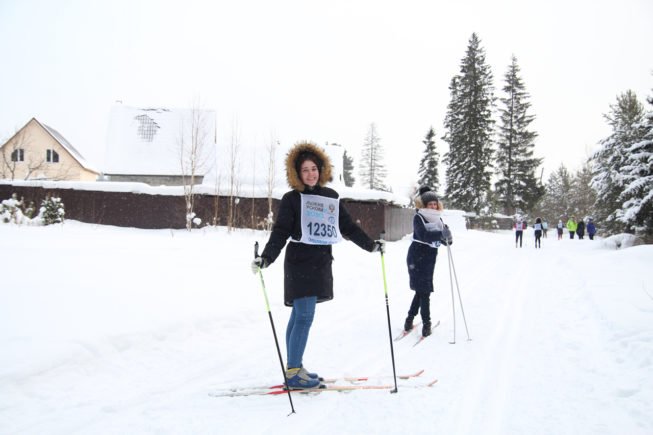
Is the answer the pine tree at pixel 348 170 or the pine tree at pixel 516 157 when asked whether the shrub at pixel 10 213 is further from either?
the pine tree at pixel 348 170

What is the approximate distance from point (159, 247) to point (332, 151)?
80.9ft

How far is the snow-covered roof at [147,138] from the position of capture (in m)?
26.9

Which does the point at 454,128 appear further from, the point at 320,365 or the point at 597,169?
the point at 320,365

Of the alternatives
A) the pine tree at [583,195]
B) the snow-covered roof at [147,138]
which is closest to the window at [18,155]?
the snow-covered roof at [147,138]

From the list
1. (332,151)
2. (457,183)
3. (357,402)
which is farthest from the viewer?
(457,183)

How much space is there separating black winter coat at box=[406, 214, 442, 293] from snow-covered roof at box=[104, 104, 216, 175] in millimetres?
23111

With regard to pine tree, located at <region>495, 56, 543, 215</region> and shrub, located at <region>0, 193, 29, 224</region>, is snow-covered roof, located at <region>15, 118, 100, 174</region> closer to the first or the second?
shrub, located at <region>0, 193, 29, 224</region>

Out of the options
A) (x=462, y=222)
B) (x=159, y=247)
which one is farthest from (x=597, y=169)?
(x=159, y=247)

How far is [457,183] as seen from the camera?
36000mm

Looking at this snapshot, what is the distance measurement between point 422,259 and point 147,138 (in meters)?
27.7

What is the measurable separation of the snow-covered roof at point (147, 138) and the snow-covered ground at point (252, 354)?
21003mm

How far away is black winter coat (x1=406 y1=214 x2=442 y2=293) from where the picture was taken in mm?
5121

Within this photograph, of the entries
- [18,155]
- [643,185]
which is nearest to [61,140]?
[18,155]

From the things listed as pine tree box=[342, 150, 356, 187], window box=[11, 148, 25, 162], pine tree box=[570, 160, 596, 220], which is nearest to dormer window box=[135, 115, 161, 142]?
window box=[11, 148, 25, 162]
